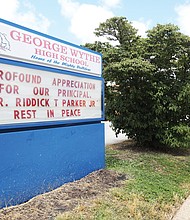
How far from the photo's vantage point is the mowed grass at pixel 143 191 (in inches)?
137

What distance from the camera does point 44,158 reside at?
13.7 ft

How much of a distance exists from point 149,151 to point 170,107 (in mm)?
1591

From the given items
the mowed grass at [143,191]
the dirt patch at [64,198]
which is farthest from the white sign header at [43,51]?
the mowed grass at [143,191]

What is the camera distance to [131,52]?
7180 millimetres

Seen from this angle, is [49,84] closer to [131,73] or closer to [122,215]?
[122,215]

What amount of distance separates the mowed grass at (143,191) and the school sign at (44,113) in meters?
0.89

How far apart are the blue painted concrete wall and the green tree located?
2402 mm

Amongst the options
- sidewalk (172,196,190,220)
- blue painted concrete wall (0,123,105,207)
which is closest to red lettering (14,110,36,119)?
blue painted concrete wall (0,123,105,207)

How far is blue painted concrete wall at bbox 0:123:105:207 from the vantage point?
11.9 feet

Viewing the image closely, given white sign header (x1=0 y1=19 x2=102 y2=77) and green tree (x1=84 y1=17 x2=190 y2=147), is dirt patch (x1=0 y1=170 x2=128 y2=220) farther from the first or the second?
green tree (x1=84 y1=17 x2=190 y2=147)

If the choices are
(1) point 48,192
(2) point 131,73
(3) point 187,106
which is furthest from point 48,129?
(3) point 187,106

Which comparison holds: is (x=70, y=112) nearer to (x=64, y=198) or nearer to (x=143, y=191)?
(x=64, y=198)

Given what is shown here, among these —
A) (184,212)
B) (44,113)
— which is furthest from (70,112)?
(184,212)

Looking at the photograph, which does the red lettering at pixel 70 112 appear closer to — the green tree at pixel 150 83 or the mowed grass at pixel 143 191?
the mowed grass at pixel 143 191
